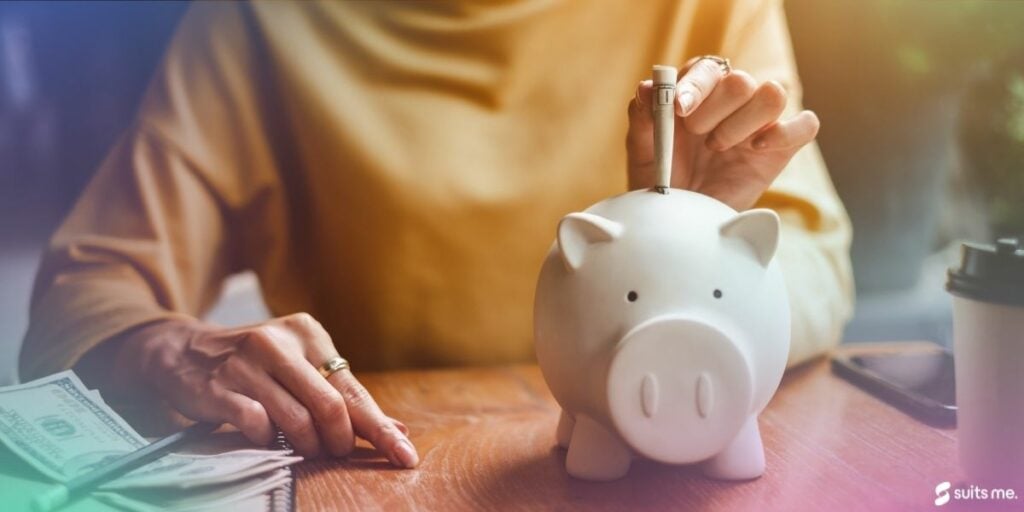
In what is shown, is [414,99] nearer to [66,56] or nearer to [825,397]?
[66,56]

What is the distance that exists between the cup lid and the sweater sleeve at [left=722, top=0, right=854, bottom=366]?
28 cm

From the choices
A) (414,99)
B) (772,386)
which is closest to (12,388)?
(414,99)

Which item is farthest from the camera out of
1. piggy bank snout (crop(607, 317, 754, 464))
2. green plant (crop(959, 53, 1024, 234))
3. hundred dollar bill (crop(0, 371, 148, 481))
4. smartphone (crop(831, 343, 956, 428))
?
green plant (crop(959, 53, 1024, 234))

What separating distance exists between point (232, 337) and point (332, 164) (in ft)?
0.94

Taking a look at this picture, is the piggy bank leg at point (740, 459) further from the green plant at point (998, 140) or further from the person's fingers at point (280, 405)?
the green plant at point (998, 140)

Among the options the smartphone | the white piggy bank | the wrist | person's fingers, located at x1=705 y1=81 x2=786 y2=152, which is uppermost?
person's fingers, located at x1=705 y1=81 x2=786 y2=152

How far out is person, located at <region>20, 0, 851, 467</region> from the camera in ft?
2.97

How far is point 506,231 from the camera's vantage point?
3.17 feet

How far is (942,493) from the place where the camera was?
600 mm

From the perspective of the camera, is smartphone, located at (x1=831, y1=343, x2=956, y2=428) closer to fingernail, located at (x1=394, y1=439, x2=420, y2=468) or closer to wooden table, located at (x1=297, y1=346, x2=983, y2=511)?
wooden table, located at (x1=297, y1=346, x2=983, y2=511)

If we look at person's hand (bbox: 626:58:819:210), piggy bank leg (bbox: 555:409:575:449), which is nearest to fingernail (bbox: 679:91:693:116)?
person's hand (bbox: 626:58:819:210)

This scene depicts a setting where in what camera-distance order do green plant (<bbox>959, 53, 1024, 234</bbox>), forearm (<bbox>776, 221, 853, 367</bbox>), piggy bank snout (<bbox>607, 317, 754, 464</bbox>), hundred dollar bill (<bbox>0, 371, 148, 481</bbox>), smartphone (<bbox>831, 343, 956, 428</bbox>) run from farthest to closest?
green plant (<bbox>959, 53, 1024, 234</bbox>) → forearm (<bbox>776, 221, 853, 367</bbox>) → smartphone (<bbox>831, 343, 956, 428</bbox>) → hundred dollar bill (<bbox>0, 371, 148, 481</bbox>) → piggy bank snout (<bbox>607, 317, 754, 464</bbox>)

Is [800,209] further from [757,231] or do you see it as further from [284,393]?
[284,393]

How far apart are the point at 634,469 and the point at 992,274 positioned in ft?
0.81
